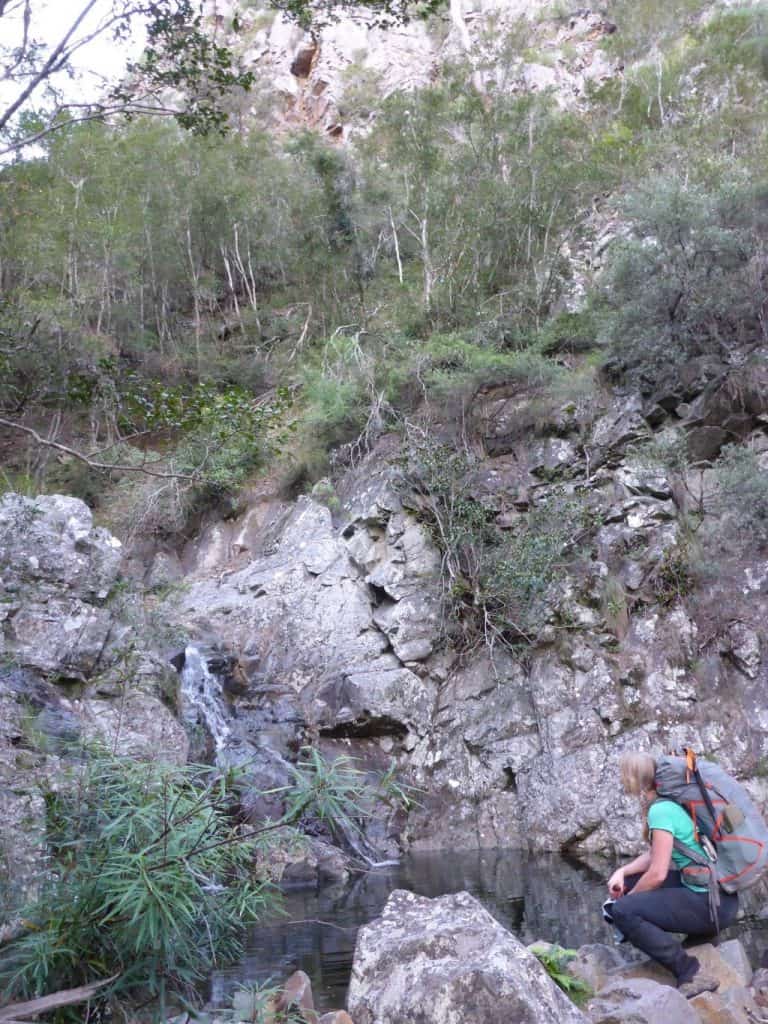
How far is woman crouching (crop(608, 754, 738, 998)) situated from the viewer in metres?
4.24

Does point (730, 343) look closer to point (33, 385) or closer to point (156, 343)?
point (33, 385)

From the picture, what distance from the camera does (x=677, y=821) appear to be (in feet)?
14.1

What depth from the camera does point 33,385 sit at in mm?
9094

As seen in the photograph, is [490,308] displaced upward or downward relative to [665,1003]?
upward

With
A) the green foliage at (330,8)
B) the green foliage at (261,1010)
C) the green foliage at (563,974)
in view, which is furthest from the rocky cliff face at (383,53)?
the green foliage at (261,1010)

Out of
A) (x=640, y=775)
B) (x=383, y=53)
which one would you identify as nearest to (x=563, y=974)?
(x=640, y=775)

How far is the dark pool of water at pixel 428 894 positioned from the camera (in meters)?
5.70

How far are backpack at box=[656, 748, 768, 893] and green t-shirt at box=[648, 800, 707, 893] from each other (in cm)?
3

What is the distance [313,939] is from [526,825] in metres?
4.71

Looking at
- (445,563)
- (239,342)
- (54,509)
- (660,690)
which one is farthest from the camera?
(239,342)

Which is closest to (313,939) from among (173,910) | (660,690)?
(173,910)

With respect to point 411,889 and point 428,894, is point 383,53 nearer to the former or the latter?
point 411,889

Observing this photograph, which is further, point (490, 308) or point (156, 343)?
point (156, 343)

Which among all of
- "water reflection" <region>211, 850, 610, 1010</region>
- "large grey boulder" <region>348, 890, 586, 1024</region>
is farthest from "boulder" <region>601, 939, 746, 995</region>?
"water reflection" <region>211, 850, 610, 1010</region>
